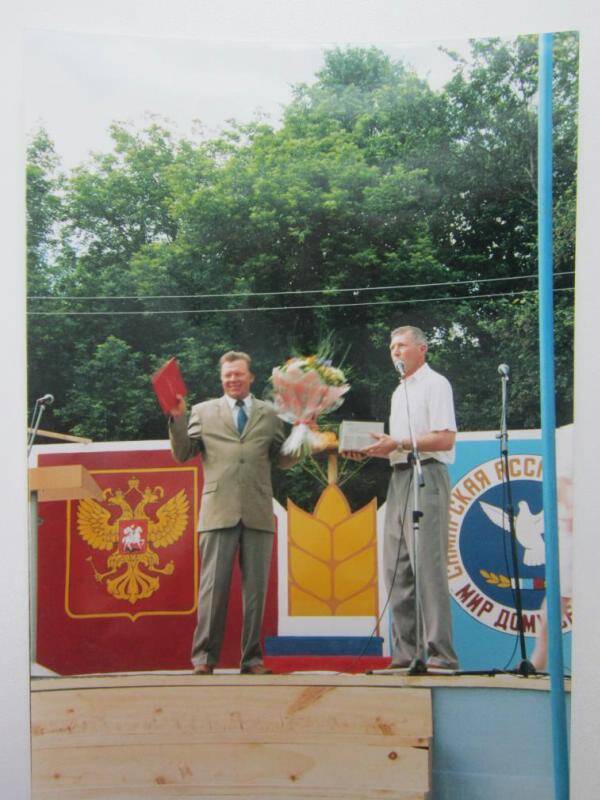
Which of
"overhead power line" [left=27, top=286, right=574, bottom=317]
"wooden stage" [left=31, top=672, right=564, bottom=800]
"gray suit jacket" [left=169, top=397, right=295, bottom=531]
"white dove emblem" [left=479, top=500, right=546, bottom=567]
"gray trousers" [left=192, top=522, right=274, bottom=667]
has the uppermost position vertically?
"overhead power line" [left=27, top=286, right=574, bottom=317]

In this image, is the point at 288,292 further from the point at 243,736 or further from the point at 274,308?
the point at 243,736

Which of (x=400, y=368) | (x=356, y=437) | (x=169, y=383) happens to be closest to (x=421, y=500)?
(x=356, y=437)

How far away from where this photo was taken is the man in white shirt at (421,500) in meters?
3.00

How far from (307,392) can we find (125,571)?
2.31 ft

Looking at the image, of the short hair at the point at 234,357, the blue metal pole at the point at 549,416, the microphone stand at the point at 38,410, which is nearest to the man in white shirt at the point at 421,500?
the blue metal pole at the point at 549,416

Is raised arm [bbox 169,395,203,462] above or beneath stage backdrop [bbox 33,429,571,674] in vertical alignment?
above

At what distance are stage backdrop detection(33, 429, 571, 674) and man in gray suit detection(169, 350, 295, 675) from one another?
0.10ft

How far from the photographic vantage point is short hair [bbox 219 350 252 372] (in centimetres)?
304

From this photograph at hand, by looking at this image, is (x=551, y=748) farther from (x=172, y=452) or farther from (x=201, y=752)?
(x=172, y=452)

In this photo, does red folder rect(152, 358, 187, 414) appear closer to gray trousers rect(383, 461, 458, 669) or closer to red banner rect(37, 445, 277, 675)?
red banner rect(37, 445, 277, 675)

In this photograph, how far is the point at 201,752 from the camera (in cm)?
296

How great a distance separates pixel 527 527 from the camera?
302 cm

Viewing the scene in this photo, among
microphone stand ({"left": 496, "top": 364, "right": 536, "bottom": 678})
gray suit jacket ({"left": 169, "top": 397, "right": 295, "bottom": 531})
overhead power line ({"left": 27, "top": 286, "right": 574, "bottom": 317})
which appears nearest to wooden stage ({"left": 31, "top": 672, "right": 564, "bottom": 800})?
microphone stand ({"left": 496, "top": 364, "right": 536, "bottom": 678})

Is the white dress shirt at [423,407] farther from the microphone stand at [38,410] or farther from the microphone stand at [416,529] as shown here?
the microphone stand at [38,410]
